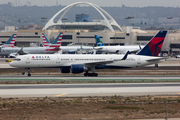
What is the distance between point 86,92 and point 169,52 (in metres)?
119

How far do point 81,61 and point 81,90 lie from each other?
52.9 feet

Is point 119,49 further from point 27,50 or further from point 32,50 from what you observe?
point 27,50

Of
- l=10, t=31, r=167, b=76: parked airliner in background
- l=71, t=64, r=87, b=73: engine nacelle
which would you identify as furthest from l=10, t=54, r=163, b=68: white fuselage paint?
l=71, t=64, r=87, b=73: engine nacelle

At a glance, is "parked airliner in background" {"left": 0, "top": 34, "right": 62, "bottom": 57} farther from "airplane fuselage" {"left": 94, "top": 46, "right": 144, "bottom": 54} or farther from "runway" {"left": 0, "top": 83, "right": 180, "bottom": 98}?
"runway" {"left": 0, "top": 83, "right": 180, "bottom": 98}

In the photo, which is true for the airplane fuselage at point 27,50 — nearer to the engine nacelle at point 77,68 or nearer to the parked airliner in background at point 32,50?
the parked airliner in background at point 32,50

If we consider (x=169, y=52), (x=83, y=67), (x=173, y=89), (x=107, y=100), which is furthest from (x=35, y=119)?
(x=169, y=52)

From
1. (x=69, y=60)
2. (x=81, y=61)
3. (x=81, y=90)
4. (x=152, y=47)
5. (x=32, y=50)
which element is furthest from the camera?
(x=32, y=50)

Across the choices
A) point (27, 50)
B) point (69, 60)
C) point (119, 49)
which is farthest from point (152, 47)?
point (27, 50)

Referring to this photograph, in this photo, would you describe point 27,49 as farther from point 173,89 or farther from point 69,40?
point 173,89

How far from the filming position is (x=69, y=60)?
49.5 metres

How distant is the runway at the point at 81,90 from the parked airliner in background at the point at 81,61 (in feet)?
35.9

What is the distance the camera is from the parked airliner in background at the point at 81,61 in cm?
4812

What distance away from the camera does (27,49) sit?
10512 cm

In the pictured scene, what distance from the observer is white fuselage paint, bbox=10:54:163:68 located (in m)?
48.1
